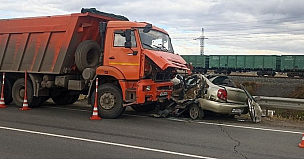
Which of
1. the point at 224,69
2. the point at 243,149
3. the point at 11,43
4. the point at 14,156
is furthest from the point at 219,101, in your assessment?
the point at 224,69

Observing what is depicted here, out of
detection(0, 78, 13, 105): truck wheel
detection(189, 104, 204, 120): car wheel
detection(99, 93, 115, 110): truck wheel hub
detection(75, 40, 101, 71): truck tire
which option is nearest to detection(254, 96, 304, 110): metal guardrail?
detection(189, 104, 204, 120): car wheel

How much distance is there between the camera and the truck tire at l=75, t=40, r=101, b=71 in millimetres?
10609

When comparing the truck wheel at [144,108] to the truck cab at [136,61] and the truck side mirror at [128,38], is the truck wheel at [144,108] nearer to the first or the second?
the truck cab at [136,61]

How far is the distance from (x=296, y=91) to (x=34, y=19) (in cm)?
1867

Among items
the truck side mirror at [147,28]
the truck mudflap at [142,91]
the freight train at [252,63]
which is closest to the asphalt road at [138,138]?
the truck mudflap at [142,91]

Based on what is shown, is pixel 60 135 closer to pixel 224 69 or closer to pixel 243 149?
pixel 243 149

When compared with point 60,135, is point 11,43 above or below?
above

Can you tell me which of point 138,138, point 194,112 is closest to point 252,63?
point 194,112

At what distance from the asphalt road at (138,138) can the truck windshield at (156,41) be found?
86.3 inches

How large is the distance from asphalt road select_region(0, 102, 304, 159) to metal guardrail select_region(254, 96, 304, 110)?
4.98 ft

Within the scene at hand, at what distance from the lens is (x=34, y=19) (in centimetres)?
1160

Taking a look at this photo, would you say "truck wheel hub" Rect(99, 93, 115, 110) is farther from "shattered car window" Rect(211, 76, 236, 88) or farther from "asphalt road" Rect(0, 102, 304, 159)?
"shattered car window" Rect(211, 76, 236, 88)

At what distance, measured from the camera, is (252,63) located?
154 feet

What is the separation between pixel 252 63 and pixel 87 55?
39.7 m
